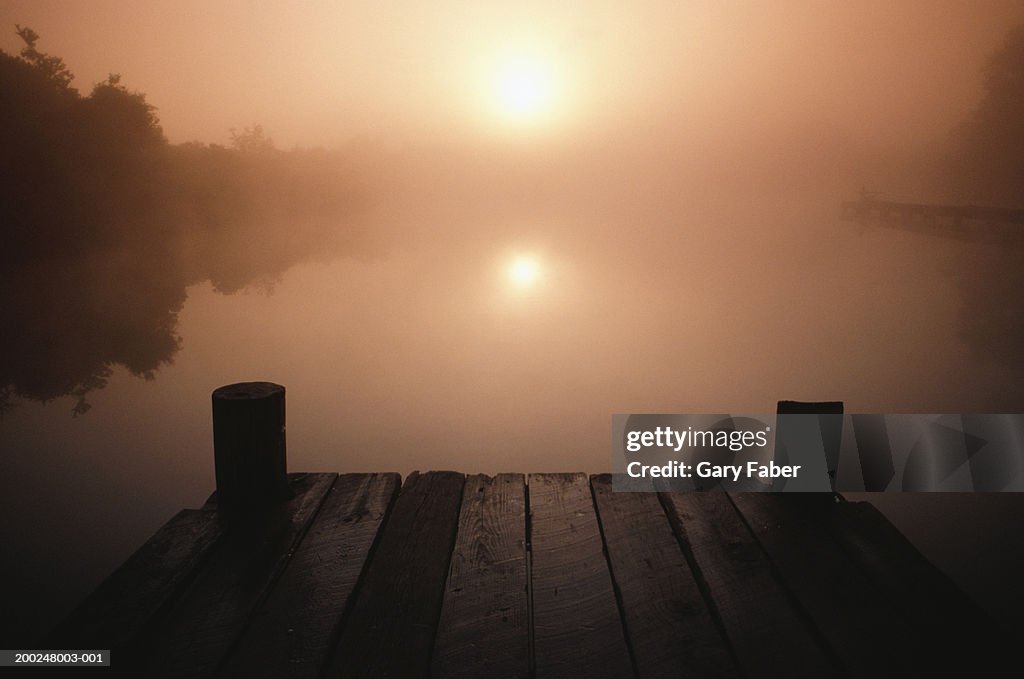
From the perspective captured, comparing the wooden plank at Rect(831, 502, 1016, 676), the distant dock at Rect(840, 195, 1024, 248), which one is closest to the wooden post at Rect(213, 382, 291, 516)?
the wooden plank at Rect(831, 502, 1016, 676)

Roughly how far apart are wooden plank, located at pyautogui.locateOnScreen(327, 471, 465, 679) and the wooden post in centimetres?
50

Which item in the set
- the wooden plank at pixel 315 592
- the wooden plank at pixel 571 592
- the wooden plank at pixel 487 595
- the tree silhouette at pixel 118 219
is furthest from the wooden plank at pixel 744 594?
the tree silhouette at pixel 118 219

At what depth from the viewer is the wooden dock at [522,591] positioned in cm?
171

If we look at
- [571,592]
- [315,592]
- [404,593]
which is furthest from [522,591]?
[315,592]

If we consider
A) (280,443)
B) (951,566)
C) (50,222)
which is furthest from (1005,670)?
(50,222)

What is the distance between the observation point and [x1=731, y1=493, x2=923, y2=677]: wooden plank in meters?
1.74

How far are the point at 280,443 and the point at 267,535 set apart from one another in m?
0.40

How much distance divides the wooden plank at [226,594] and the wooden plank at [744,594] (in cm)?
130

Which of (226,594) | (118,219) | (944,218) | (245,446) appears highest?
(944,218)

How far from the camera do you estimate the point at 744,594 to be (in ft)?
6.58

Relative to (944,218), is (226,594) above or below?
below

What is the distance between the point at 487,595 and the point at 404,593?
238mm

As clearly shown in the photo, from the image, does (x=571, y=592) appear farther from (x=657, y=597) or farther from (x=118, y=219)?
(x=118, y=219)

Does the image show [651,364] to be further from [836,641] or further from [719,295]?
[836,641]
